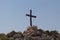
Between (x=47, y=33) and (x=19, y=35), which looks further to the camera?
(x=47, y=33)

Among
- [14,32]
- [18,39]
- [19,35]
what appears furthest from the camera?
[14,32]

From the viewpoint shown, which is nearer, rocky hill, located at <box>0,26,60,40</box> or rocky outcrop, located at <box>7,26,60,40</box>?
rocky outcrop, located at <box>7,26,60,40</box>

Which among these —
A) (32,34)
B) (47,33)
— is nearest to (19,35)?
(32,34)

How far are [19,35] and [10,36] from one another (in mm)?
1996

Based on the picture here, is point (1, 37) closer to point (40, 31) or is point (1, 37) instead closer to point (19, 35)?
point (19, 35)

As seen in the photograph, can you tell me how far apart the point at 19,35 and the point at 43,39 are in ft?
13.0

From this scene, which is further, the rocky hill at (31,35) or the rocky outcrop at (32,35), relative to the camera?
the rocky hill at (31,35)

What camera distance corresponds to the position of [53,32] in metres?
37.8

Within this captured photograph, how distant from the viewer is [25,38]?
104 feet

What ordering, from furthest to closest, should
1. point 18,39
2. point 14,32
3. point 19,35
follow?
1. point 14,32
2. point 19,35
3. point 18,39

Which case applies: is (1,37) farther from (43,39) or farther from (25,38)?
(43,39)

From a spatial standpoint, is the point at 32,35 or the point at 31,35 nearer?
the point at 32,35

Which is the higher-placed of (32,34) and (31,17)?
(31,17)

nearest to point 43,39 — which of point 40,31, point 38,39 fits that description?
point 38,39
